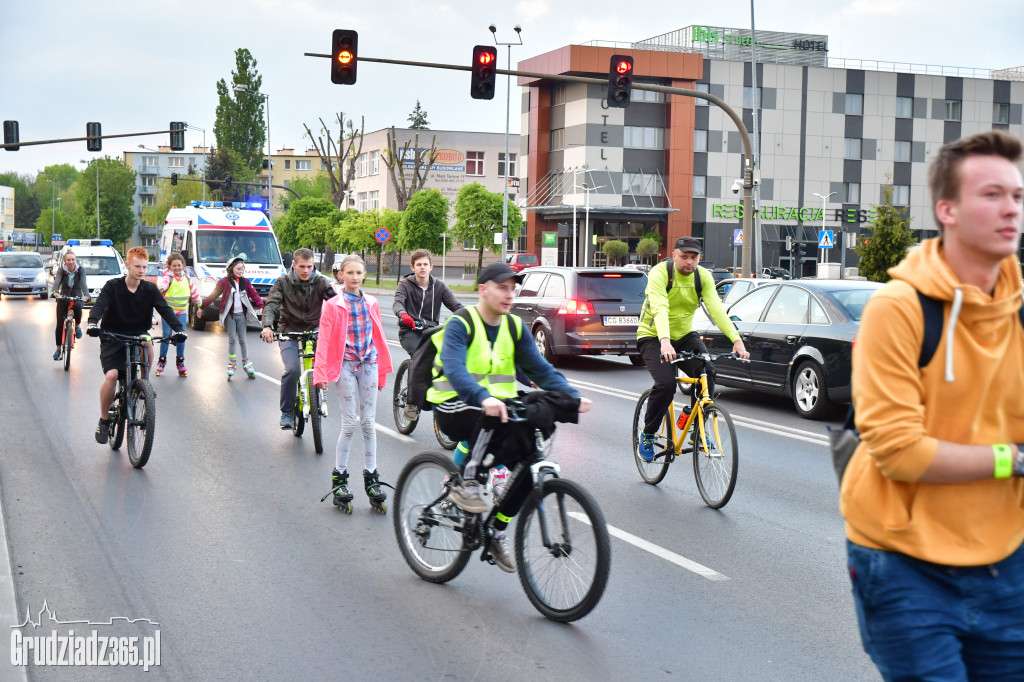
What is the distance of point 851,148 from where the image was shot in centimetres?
7731

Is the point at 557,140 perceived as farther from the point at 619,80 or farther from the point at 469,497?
the point at 469,497

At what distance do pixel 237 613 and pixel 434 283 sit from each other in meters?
6.07

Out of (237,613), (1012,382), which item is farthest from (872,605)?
(237,613)

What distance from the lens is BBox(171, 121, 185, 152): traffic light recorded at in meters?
37.6

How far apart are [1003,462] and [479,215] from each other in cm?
5520

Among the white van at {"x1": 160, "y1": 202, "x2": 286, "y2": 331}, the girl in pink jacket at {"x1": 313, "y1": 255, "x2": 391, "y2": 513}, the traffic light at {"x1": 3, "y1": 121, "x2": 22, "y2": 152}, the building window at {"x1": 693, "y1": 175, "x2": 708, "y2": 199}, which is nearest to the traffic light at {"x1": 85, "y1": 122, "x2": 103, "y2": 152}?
the traffic light at {"x1": 3, "y1": 121, "x2": 22, "y2": 152}

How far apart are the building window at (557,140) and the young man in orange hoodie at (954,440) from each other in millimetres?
73769

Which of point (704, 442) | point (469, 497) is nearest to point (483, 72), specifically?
point (704, 442)

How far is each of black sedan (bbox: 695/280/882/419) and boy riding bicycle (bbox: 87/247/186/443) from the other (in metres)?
7.09

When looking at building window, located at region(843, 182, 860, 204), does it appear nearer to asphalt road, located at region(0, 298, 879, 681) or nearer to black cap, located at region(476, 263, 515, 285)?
asphalt road, located at region(0, 298, 879, 681)

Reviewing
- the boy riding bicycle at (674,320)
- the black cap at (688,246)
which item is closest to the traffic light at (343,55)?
the boy riding bicycle at (674,320)

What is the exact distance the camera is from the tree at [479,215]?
5700cm

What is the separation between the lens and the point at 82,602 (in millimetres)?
5520

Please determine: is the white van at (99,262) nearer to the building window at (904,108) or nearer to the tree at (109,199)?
the building window at (904,108)
